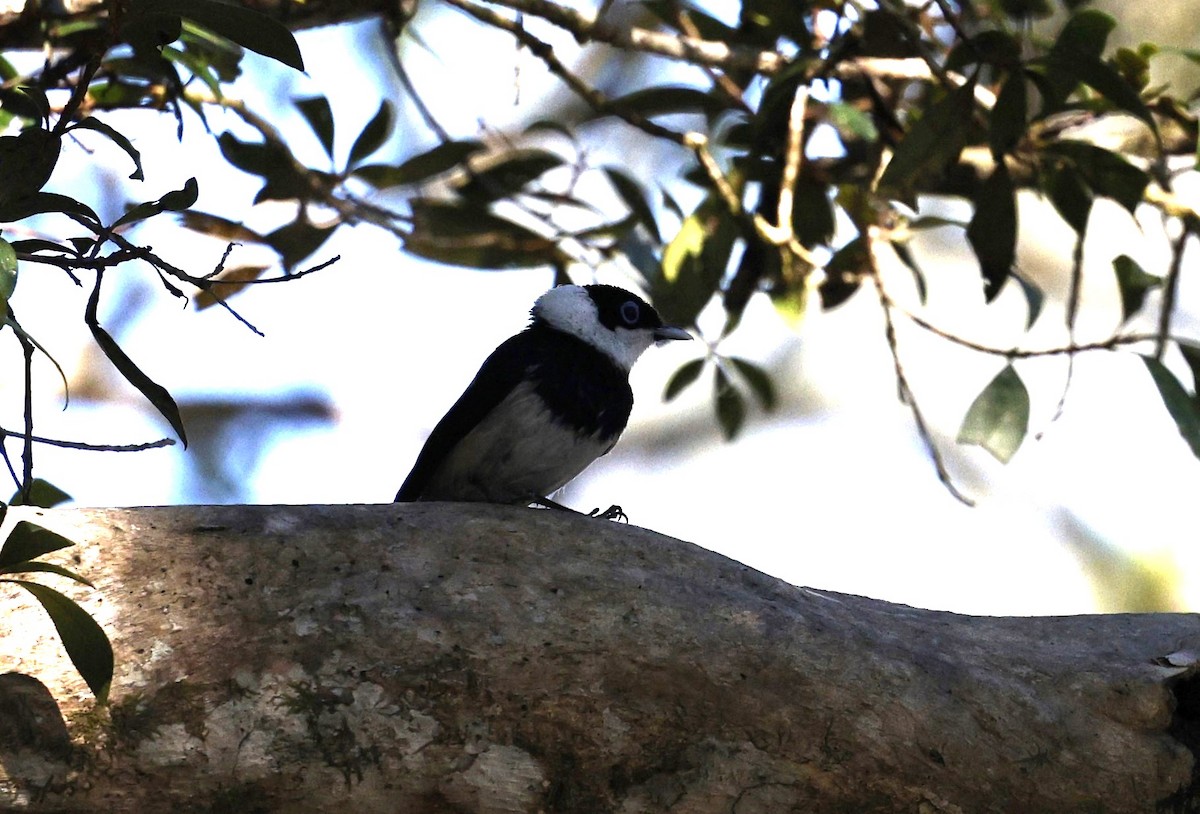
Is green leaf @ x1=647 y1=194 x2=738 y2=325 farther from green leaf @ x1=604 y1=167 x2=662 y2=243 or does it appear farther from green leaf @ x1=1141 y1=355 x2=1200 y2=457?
green leaf @ x1=1141 y1=355 x2=1200 y2=457

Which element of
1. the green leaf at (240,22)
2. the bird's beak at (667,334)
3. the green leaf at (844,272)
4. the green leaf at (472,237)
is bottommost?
the green leaf at (240,22)

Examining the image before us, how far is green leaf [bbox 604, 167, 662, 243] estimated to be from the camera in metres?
5.42

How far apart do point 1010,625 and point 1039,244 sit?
693cm

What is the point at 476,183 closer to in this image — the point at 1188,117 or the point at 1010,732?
the point at 1188,117

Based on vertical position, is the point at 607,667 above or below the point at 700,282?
below

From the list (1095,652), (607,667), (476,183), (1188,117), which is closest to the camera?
(607,667)

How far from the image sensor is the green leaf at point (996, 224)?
4.38 meters

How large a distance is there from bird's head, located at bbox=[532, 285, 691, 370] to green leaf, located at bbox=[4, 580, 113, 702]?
7.93 ft

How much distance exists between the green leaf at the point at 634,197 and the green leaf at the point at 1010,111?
1644 mm

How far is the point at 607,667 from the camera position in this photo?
287 cm

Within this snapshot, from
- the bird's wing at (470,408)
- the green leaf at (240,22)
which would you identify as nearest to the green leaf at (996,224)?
the bird's wing at (470,408)

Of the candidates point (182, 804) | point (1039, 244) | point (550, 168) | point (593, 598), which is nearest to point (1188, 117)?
point (550, 168)

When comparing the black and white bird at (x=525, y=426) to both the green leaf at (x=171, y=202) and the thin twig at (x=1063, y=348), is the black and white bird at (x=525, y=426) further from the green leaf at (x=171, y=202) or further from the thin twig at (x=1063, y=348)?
the green leaf at (x=171, y=202)

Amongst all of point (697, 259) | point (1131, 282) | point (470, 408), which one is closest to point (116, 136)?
point (470, 408)
